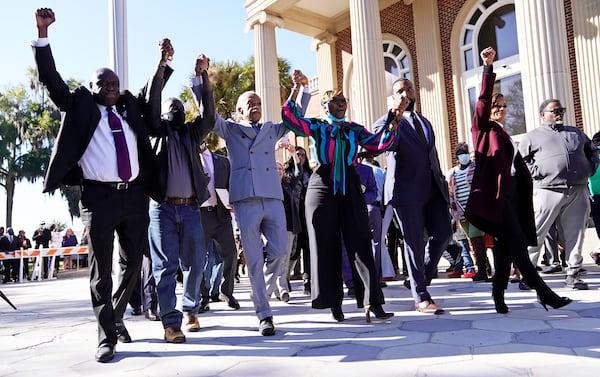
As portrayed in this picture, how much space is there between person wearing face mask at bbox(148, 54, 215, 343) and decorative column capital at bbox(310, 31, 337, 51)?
16658 millimetres

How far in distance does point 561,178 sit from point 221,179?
→ 3803mm

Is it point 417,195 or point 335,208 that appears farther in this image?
point 417,195

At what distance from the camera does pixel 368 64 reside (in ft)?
44.8

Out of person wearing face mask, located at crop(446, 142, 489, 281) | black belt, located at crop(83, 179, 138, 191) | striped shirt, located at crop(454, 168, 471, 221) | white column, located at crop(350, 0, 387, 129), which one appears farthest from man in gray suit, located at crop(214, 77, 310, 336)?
white column, located at crop(350, 0, 387, 129)

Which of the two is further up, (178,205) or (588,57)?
(588,57)

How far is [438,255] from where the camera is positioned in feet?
15.5

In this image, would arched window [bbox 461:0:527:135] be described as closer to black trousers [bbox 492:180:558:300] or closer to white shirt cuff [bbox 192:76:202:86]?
black trousers [bbox 492:180:558:300]

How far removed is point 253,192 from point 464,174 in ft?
14.0

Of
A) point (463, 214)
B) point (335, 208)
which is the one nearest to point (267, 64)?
point (463, 214)

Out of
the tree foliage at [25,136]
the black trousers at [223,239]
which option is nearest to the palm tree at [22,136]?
the tree foliage at [25,136]

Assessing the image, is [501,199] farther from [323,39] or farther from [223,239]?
[323,39]

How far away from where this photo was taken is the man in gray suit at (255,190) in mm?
4195

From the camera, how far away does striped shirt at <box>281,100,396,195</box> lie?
14.2ft

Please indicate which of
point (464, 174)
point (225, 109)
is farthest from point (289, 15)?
point (464, 174)
